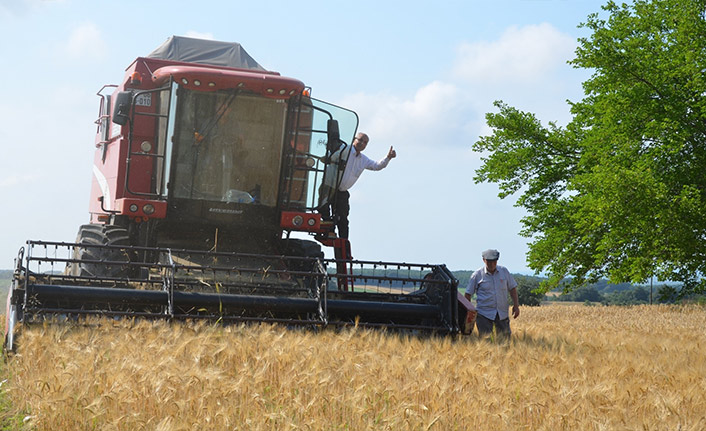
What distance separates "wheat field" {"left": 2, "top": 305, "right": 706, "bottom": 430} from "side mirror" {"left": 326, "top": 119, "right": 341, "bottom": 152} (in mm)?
2693

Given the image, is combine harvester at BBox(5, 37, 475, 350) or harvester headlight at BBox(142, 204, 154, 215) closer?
combine harvester at BBox(5, 37, 475, 350)

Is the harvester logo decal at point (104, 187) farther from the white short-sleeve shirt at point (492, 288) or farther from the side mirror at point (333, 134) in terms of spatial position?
the white short-sleeve shirt at point (492, 288)

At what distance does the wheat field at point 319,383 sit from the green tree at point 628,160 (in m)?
13.0

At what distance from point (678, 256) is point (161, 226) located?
15.4 m

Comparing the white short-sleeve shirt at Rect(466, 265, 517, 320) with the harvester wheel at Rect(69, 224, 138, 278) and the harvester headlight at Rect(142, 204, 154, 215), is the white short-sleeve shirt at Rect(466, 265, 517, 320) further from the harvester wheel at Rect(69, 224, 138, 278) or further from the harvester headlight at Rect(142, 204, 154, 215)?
the harvester wheel at Rect(69, 224, 138, 278)

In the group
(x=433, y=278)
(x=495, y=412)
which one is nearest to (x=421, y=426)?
(x=495, y=412)

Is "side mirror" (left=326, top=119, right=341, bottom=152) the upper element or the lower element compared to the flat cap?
upper

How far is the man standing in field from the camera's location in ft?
32.0

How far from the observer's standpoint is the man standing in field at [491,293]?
974cm

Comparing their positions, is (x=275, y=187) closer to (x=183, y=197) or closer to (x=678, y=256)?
(x=183, y=197)

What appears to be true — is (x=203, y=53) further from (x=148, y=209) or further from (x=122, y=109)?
(x=148, y=209)

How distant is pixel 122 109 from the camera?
916 centimetres

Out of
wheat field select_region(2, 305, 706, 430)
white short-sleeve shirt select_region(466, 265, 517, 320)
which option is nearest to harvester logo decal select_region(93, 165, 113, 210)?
wheat field select_region(2, 305, 706, 430)

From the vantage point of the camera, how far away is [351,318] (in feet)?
27.5
